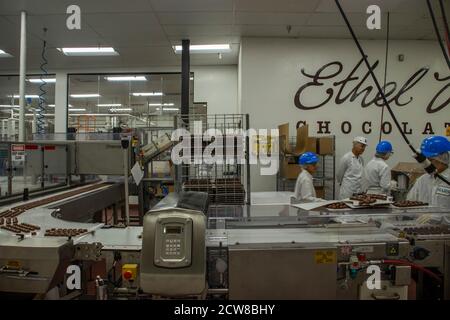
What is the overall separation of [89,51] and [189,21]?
2.10m

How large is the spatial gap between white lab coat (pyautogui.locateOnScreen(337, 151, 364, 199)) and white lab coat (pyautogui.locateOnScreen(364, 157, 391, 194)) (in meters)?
0.10

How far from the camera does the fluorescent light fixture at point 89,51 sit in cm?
502

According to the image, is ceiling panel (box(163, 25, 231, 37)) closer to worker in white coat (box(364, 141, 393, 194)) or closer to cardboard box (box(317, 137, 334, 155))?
cardboard box (box(317, 137, 334, 155))

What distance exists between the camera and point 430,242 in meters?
1.26

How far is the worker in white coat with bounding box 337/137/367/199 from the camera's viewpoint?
3850 mm

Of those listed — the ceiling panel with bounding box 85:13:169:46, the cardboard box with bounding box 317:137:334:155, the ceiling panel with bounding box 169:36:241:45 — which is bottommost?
the cardboard box with bounding box 317:137:334:155

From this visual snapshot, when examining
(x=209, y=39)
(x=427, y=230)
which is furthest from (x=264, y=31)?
(x=427, y=230)

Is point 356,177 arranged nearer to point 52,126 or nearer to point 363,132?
point 363,132

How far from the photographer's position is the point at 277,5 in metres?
3.56

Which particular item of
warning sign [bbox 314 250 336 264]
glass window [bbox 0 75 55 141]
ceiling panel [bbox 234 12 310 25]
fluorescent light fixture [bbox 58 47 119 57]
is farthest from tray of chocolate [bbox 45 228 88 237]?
glass window [bbox 0 75 55 141]

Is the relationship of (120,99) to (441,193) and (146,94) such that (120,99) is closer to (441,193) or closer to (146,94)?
Answer: (146,94)

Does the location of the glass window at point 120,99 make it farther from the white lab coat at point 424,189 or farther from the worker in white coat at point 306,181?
the white lab coat at point 424,189
